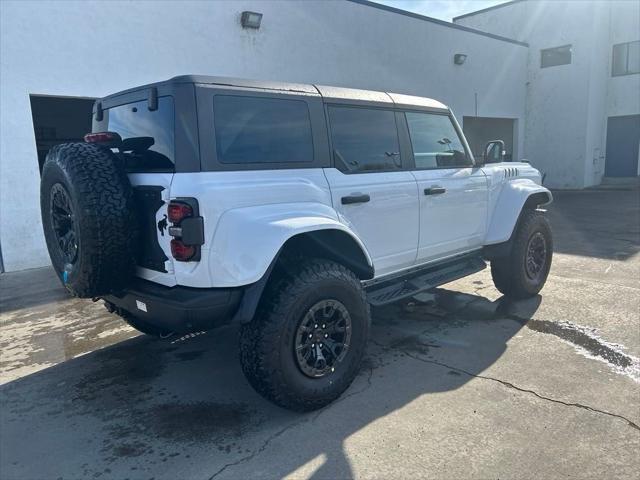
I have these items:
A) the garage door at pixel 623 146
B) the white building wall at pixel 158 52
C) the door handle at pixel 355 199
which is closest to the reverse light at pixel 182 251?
the door handle at pixel 355 199

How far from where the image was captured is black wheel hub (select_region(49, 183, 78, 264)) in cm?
291

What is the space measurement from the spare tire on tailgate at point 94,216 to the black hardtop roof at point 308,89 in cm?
59

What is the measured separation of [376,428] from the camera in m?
2.86

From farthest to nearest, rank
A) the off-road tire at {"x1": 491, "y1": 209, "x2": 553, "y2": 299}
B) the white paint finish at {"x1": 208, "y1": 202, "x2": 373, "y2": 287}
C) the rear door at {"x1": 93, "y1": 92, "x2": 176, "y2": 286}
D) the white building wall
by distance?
the white building wall
the off-road tire at {"x1": 491, "y1": 209, "x2": 553, "y2": 299}
the rear door at {"x1": 93, "y1": 92, "x2": 176, "y2": 286}
the white paint finish at {"x1": 208, "y1": 202, "x2": 373, "y2": 287}

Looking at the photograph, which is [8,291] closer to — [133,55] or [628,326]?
[133,55]

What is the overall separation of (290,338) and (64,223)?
1.66 metres

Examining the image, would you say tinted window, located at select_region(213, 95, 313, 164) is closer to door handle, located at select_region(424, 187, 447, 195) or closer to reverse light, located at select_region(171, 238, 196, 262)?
reverse light, located at select_region(171, 238, 196, 262)

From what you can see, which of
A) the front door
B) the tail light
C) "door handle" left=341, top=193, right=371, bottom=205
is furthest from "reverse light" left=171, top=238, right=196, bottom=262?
the front door

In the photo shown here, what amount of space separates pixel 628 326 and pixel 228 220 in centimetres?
388

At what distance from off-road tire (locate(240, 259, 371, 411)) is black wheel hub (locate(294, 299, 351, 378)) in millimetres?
36

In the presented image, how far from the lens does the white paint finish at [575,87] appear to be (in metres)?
18.1

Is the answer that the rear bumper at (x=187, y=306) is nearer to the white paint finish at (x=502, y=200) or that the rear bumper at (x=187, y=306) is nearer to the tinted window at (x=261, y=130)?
the tinted window at (x=261, y=130)

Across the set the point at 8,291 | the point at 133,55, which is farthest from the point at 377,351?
the point at 133,55

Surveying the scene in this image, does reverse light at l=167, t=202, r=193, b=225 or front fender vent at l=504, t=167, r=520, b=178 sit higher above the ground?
front fender vent at l=504, t=167, r=520, b=178
